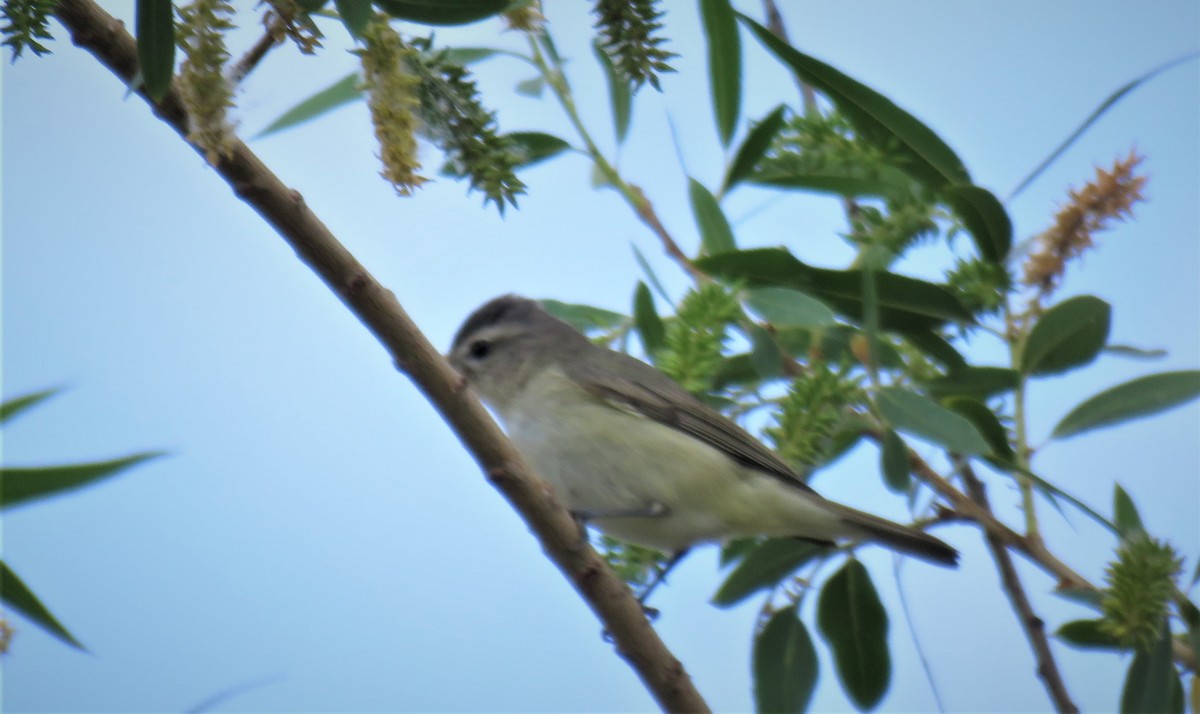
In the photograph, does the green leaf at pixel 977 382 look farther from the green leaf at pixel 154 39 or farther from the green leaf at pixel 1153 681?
the green leaf at pixel 154 39

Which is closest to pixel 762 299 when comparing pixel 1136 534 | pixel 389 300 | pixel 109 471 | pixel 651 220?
pixel 651 220

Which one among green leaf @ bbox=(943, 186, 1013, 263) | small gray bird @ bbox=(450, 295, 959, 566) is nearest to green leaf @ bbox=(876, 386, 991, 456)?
green leaf @ bbox=(943, 186, 1013, 263)

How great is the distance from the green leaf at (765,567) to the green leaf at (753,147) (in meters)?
0.66

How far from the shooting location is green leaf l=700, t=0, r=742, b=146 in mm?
1835

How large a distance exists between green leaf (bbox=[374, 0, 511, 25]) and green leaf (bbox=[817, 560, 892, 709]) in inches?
51.0

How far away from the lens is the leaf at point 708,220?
202 centimetres

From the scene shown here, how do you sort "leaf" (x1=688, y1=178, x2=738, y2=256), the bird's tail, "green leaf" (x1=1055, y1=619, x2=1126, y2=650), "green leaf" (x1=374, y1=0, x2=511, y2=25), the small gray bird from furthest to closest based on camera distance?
the small gray bird < the bird's tail < "leaf" (x1=688, y1=178, x2=738, y2=256) < "green leaf" (x1=1055, y1=619, x2=1126, y2=650) < "green leaf" (x1=374, y1=0, x2=511, y2=25)

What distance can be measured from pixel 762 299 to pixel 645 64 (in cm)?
84

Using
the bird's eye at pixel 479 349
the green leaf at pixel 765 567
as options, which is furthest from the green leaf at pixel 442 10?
the bird's eye at pixel 479 349

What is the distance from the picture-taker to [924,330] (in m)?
1.96

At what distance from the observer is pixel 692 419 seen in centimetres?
253

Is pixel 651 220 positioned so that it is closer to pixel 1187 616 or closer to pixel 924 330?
pixel 924 330

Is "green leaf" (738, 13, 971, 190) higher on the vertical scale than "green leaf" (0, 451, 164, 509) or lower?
higher

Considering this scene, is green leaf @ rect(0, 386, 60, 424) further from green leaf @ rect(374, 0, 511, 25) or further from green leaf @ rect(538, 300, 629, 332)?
green leaf @ rect(538, 300, 629, 332)
